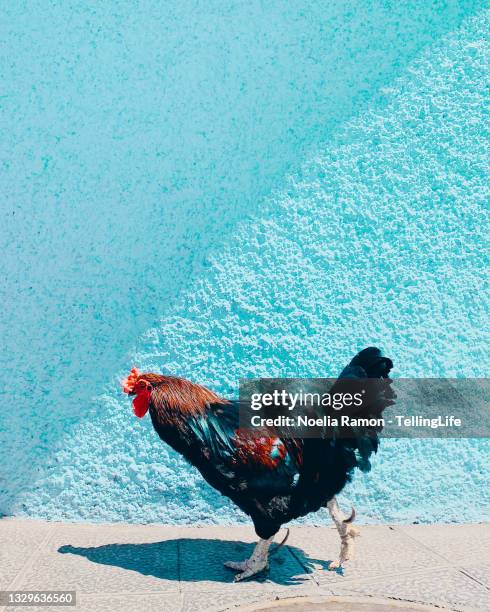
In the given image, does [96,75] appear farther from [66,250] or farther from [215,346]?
[215,346]

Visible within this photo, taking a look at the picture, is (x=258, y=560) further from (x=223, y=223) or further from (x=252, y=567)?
(x=223, y=223)

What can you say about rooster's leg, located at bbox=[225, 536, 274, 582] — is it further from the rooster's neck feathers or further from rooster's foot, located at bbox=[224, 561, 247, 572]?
the rooster's neck feathers

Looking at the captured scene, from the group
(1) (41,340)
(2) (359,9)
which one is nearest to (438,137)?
(2) (359,9)

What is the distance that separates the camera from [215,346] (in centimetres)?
437

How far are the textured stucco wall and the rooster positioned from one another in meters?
1.09

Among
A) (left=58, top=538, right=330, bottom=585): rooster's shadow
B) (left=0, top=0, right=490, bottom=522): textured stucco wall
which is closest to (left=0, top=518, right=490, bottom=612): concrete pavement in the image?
(left=58, top=538, right=330, bottom=585): rooster's shadow

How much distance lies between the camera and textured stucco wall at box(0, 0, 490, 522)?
4.27 m

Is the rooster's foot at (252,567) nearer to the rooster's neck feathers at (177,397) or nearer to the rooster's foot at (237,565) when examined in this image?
the rooster's foot at (237,565)

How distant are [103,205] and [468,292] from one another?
2.94m

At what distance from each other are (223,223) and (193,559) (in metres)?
2.39

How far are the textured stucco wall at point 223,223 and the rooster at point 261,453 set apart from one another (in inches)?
42.8

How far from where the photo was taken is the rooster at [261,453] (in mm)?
3137

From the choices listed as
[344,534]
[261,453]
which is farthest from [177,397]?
[344,534]

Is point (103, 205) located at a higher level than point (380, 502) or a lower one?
higher
